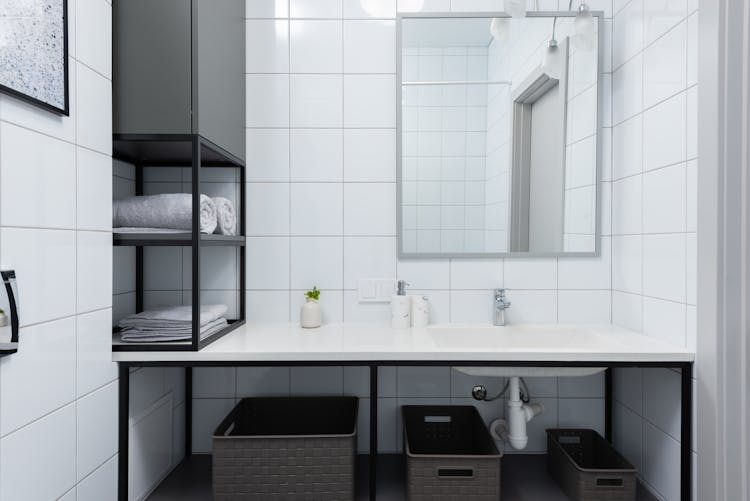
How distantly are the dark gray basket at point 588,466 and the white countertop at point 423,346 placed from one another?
402 mm

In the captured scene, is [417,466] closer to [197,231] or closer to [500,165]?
[197,231]

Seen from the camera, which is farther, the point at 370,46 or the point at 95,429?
the point at 370,46

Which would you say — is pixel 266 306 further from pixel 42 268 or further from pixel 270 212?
pixel 42 268

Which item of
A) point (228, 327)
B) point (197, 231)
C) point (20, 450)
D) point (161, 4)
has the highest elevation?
point (161, 4)

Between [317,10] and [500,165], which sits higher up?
[317,10]

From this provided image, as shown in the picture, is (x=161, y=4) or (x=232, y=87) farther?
(x=232, y=87)

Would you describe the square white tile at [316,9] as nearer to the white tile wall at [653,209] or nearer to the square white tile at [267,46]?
the square white tile at [267,46]

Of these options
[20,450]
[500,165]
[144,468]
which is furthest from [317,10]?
[144,468]

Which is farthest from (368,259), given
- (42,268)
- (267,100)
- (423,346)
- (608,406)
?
(608,406)

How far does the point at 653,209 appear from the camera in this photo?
4.94 feet

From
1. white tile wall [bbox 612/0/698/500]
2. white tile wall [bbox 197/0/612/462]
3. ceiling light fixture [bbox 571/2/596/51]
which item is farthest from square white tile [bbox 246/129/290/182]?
white tile wall [bbox 612/0/698/500]

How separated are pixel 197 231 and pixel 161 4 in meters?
0.69

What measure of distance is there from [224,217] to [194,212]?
0.73 feet

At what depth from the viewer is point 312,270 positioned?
5.93 ft
